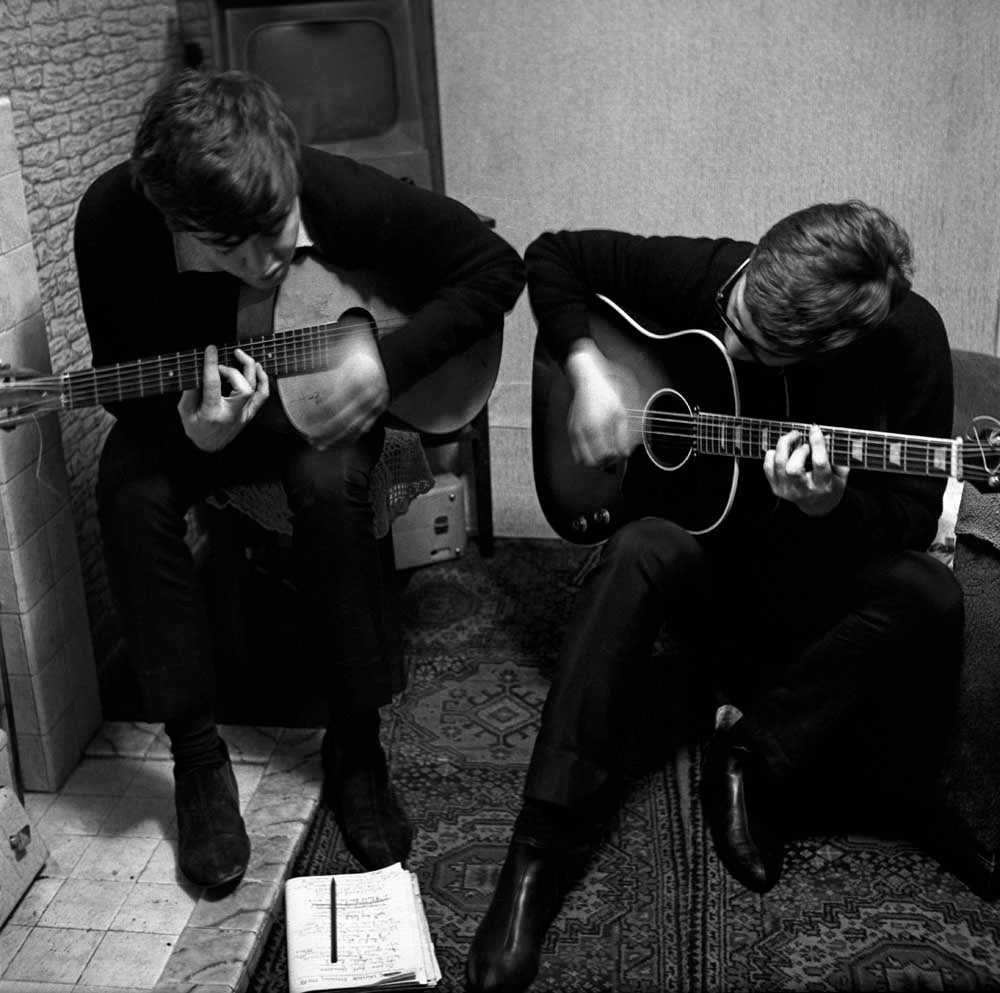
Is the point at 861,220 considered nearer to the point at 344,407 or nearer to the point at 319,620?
the point at 344,407

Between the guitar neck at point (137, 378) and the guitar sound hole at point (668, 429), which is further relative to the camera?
the guitar sound hole at point (668, 429)

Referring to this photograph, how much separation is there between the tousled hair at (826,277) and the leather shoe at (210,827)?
109 centimetres

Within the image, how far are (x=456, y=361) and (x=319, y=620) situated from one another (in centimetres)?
51

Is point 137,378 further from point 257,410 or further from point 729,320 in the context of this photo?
point 729,320

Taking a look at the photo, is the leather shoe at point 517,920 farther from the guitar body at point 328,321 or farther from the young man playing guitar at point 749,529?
the guitar body at point 328,321

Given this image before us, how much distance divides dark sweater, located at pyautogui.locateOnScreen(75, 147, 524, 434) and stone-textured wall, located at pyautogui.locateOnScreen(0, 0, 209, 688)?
0.49m

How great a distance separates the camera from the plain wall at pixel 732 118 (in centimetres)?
254

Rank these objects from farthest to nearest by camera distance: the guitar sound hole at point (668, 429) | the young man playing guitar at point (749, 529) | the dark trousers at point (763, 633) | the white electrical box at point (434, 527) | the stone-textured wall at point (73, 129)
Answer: the white electrical box at point (434, 527)
the stone-textured wall at point (73, 129)
the guitar sound hole at point (668, 429)
the dark trousers at point (763, 633)
the young man playing guitar at point (749, 529)

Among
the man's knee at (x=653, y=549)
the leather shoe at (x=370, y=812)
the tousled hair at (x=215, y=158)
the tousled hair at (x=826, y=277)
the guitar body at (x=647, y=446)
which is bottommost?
the leather shoe at (x=370, y=812)

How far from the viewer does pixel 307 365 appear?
1904 millimetres

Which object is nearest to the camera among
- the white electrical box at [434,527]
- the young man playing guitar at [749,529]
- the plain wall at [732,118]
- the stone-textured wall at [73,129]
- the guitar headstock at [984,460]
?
the guitar headstock at [984,460]

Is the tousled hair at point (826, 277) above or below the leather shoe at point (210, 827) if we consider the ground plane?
above

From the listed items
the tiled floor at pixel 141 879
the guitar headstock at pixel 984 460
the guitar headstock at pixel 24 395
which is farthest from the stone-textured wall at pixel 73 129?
the guitar headstock at pixel 984 460

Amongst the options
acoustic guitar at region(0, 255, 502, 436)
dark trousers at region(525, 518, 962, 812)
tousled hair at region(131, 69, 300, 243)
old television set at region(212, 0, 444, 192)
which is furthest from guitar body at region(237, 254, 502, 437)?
old television set at region(212, 0, 444, 192)
